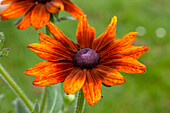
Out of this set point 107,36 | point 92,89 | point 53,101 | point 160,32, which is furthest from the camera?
point 160,32

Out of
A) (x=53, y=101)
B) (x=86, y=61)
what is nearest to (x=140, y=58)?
(x=53, y=101)

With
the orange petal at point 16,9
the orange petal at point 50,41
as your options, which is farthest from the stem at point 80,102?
the orange petal at point 16,9

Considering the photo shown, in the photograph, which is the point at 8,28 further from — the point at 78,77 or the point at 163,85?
the point at 78,77

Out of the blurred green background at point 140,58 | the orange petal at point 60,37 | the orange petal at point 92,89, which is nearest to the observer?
the orange petal at point 92,89

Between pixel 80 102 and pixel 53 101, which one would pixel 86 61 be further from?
pixel 53 101

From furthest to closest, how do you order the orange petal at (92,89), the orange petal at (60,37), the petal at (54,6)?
the petal at (54,6) → the orange petal at (60,37) → the orange petal at (92,89)

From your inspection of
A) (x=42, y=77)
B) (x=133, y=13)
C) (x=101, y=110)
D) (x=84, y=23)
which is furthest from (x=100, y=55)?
(x=133, y=13)

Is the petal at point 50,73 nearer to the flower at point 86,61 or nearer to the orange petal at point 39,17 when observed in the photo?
the flower at point 86,61
